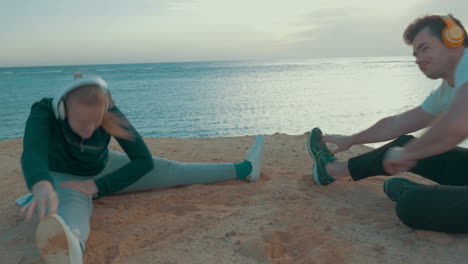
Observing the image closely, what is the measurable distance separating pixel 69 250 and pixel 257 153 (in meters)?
2.08

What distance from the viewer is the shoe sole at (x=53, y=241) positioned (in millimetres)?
1729

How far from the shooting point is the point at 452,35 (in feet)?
7.78

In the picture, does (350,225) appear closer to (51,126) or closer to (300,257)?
(300,257)

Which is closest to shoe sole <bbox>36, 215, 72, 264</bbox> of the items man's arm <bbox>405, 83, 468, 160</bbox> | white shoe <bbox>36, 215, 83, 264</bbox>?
white shoe <bbox>36, 215, 83, 264</bbox>

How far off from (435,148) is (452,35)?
0.76m

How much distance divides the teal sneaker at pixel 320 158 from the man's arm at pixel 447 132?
110 cm

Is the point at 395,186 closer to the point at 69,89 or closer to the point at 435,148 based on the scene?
the point at 435,148

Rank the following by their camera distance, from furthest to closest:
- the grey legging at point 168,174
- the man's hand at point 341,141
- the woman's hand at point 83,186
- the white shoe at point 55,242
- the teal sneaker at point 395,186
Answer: the man's hand at point 341,141 < the grey legging at point 168,174 < the teal sneaker at point 395,186 < the woman's hand at point 83,186 < the white shoe at point 55,242

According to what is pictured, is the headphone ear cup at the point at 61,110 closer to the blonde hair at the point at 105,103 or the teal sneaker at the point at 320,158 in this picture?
the blonde hair at the point at 105,103

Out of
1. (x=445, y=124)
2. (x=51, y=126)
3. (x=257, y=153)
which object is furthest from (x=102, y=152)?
(x=445, y=124)

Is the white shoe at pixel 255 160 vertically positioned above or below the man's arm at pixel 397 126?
below

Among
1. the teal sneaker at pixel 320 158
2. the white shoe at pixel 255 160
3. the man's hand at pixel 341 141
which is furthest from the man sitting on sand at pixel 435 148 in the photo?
the white shoe at pixel 255 160

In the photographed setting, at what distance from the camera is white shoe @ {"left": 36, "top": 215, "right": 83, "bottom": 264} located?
1729 mm

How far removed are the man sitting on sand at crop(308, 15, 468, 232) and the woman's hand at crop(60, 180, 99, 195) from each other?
1.92 m
